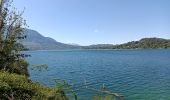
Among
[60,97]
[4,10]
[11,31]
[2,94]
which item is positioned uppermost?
[4,10]

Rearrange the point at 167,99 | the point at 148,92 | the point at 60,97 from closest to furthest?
the point at 60,97 < the point at 167,99 < the point at 148,92

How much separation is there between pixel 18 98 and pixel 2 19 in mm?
16388

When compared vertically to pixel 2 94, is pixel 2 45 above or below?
above

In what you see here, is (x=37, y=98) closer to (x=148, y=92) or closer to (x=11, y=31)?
(x=11, y=31)

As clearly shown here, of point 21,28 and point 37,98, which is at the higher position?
point 21,28

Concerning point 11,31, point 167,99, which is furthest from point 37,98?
point 167,99

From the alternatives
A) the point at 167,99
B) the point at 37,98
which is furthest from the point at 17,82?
the point at 167,99

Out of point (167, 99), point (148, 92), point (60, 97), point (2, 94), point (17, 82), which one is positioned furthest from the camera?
point (148, 92)

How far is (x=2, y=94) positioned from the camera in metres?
22.2

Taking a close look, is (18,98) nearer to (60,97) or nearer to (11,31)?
(60,97)

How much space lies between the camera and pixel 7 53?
35219 mm

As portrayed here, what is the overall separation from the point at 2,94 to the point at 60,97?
37.6 ft

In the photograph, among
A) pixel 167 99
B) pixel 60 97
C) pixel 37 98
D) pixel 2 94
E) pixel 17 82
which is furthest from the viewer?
pixel 167 99

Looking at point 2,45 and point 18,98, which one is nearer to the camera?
point 18,98
